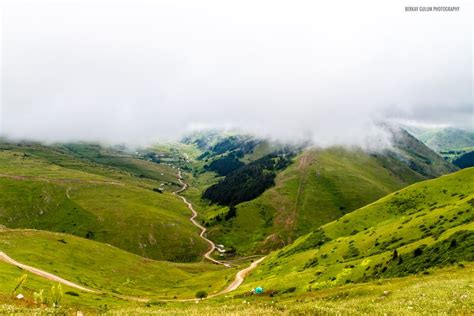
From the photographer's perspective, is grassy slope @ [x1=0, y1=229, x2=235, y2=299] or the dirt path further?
grassy slope @ [x1=0, y1=229, x2=235, y2=299]

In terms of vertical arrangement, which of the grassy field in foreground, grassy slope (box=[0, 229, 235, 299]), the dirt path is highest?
the grassy field in foreground

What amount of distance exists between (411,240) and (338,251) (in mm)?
20439

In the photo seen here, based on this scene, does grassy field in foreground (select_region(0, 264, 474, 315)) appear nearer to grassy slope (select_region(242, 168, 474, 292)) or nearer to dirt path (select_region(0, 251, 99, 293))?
grassy slope (select_region(242, 168, 474, 292))

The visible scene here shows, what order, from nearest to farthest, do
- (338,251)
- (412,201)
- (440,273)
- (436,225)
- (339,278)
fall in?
1. (440,273)
2. (339,278)
3. (436,225)
4. (338,251)
5. (412,201)

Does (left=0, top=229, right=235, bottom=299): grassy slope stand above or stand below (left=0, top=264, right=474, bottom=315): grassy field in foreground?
below

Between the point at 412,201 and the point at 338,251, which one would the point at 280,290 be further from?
the point at 412,201

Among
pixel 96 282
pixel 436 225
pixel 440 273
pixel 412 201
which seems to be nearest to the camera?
pixel 440 273

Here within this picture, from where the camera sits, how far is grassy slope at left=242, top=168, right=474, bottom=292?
188 feet

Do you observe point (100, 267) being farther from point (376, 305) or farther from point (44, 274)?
point (376, 305)

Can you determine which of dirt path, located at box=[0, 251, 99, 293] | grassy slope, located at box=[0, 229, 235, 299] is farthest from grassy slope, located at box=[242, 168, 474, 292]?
dirt path, located at box=[0, 251, 99, 293]

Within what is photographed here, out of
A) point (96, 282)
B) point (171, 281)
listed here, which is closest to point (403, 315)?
point (96, 282)

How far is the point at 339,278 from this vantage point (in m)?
67.3

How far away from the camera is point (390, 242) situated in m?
80.9

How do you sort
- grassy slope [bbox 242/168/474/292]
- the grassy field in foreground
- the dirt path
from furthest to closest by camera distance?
the dirt path → grassy slope [bbox 242/168/474/292] → the grassy field in foreground
